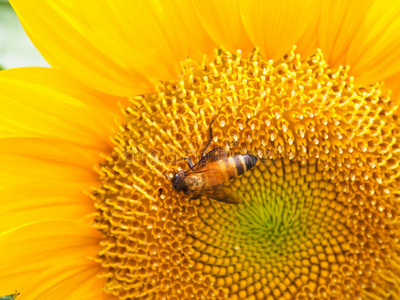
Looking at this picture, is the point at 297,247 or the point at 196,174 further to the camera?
the point at 297,247

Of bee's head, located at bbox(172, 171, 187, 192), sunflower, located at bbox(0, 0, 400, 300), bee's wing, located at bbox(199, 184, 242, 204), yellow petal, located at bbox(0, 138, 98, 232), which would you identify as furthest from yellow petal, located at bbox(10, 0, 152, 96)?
bee's wing, located at bbox(199, 184, 242, 204)

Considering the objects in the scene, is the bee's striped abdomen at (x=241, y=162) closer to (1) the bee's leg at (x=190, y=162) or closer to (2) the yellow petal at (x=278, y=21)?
(1) the bee's leg at (x=190, y=162)

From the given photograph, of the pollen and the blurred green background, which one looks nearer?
the pollen

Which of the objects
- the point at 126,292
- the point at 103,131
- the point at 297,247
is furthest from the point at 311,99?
the point at 126,292

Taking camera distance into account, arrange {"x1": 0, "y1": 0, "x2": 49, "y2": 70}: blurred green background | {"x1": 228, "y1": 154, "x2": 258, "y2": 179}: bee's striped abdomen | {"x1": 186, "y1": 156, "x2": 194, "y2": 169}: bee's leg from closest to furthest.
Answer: {"x1": 228, "y1": 154, "x2": 258, "y2": 179}: bee's striped abdomen
{"x1": 186, "y1": 156, "x2": 194, "y2": 169}: bee's leg
{"x1": 0, "y1": 0, "x2": 49, "y2": 70}: blurred green background

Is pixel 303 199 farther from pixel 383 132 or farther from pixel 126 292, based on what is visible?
pixel 126 292

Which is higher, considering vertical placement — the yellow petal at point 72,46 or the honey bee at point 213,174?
the yellow petal at point 72,46

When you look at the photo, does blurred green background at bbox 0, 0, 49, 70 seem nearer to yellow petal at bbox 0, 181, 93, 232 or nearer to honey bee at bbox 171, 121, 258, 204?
yellow petal at bbox 0, 181, 93, 232

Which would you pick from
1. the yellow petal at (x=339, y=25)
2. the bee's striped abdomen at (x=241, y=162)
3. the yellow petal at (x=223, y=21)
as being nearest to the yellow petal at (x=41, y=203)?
the bee's striped abdomen at (x=241, y=162)
